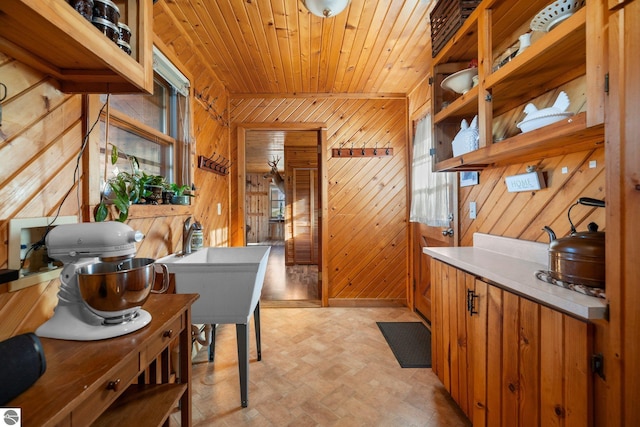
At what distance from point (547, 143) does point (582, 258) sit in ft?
1.75

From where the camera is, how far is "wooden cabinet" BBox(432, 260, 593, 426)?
34.5 inches

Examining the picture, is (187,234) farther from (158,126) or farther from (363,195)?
(363,195)

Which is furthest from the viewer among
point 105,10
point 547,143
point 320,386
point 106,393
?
point 320,386

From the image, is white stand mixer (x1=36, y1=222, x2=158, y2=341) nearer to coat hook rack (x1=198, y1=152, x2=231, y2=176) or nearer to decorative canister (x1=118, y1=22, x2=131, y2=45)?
decorative canister (x1=118, y1=22, x2=131, y2=45)

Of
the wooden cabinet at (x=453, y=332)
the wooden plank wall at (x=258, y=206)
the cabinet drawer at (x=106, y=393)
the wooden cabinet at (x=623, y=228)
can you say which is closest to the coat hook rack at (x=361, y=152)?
the wooden cabinet at (x=453, y=332)

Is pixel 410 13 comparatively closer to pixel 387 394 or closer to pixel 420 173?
pixel 420 173

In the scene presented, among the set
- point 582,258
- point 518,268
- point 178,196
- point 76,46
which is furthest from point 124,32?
point 518,268

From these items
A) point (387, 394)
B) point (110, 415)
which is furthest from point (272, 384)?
point (110, 415)

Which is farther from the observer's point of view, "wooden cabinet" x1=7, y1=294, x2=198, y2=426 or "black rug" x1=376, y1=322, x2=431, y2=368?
"black rug" x1=376, y1=322, x2=431, y2=368

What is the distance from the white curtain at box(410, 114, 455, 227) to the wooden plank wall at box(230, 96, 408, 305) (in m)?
0.26

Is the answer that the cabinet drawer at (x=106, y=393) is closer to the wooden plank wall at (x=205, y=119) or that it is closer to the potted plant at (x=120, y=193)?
the potted plant at (x=120, y=193)

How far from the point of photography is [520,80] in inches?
55.8

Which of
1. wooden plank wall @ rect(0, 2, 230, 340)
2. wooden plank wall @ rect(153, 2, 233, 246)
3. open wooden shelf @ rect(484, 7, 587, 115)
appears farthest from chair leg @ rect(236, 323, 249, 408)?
open wooden shelf @ rect(484, 7, 587, 115)

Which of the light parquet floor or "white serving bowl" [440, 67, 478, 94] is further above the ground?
"white serving bowl" [440, 67, 478, 94]
